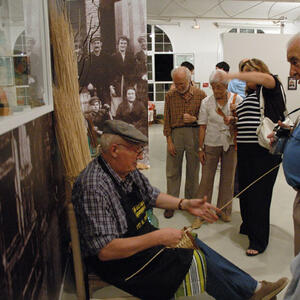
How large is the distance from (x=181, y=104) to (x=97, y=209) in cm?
227

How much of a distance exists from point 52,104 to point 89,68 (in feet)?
9.63

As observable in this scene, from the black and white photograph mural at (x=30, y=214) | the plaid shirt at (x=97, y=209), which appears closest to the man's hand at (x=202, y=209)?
the plaid shirt at (x=97, y=209)

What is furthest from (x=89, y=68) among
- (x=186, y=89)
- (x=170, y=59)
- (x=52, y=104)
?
(x=170, y=59)

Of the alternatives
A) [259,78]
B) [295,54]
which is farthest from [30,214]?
[259,78]

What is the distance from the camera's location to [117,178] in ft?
5.21

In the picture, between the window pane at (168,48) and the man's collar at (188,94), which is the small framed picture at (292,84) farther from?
the window pane at (168,48)

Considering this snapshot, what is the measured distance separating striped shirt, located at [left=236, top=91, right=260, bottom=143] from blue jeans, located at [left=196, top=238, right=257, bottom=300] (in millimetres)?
1169

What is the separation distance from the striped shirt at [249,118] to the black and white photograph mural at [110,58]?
2.48 meters

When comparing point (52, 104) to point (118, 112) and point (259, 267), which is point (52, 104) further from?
point (118, 112)

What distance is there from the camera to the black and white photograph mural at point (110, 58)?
4.66m

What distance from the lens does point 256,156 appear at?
263 cm

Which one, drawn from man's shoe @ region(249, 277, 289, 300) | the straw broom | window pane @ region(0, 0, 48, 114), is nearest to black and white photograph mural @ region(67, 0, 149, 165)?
the straw broom

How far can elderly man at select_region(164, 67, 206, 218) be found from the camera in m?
3.44

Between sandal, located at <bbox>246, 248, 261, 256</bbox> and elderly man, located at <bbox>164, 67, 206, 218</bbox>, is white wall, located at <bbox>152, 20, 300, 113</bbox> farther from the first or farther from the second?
sandal, located at <bbox>246, 248, 261, 256</bbox>
